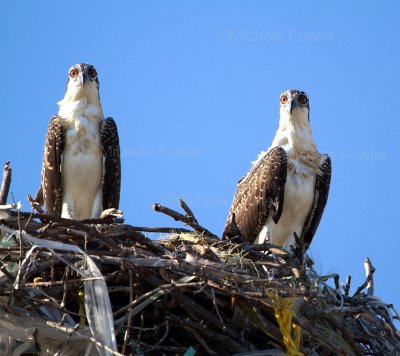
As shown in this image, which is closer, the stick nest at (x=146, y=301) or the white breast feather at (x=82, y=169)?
the stick nest at (x=146, y=301)

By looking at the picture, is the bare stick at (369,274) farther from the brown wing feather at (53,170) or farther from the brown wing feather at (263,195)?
the brown wing feather at (53,170)

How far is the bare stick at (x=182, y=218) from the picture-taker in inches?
299

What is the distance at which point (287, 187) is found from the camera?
10.7 metres

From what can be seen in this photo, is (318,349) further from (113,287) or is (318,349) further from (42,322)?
(42,322)

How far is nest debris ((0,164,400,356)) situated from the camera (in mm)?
5980

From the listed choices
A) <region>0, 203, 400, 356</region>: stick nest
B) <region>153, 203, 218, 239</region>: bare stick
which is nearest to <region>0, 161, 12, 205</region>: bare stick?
<region>0, 203, 400, 356</region>: stick nest

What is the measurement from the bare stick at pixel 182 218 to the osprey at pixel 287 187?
2421 millimetres

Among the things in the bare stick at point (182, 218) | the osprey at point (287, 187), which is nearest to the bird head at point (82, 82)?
the osprey at point (287, 187)

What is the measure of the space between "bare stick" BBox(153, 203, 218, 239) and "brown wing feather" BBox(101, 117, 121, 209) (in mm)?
2643

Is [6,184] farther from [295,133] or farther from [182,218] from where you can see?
[295,133]

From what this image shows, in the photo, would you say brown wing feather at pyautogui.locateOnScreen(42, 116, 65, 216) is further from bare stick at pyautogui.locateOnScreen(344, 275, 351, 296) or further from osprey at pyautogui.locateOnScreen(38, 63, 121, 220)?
bare stick at pyautogui.locateOnScreen(344, 275, 351, 296)

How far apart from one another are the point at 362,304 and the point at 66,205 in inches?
156

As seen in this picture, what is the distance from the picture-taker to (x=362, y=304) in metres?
7.74

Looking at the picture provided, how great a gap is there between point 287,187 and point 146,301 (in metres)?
4.53
